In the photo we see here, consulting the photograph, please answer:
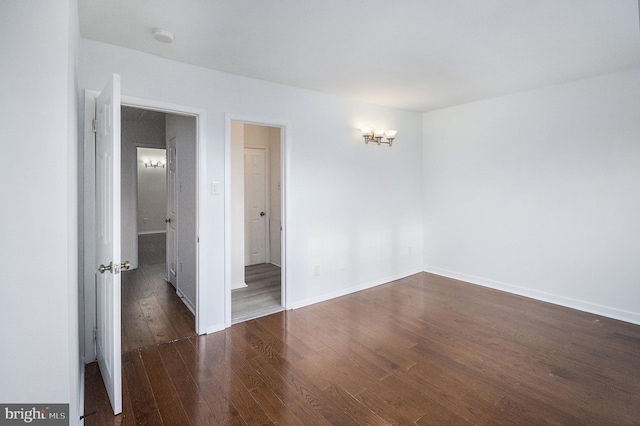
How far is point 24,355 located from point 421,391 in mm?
2251

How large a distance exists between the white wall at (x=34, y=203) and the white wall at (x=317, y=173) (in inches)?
57.6

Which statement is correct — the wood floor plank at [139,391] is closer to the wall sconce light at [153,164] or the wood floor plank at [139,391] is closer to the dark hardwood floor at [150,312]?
the dark hardwood floor at [150,312]

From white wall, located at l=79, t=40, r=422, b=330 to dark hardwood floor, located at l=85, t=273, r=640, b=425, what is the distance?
2.05ft

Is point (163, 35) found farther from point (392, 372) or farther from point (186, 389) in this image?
point (392, 372)

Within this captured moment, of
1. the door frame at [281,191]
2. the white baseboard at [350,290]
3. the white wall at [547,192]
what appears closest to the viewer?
the door frame at [281,191]

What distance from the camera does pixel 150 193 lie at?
8805 millimetres

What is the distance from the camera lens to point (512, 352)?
2752mm

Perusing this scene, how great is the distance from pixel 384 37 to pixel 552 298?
370 cm

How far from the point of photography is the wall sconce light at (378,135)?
4.31 m

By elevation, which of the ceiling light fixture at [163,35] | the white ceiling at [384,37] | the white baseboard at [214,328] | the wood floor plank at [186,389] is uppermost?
the white ceiling at [384,37]

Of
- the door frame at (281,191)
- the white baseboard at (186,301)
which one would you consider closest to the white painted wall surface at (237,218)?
the white baseboard at (186,301)

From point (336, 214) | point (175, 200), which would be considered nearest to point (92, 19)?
point (175, 200)

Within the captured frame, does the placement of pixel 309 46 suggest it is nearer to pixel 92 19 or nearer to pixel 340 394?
pixel 92 19

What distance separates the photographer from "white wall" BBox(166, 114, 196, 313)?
356 cm
